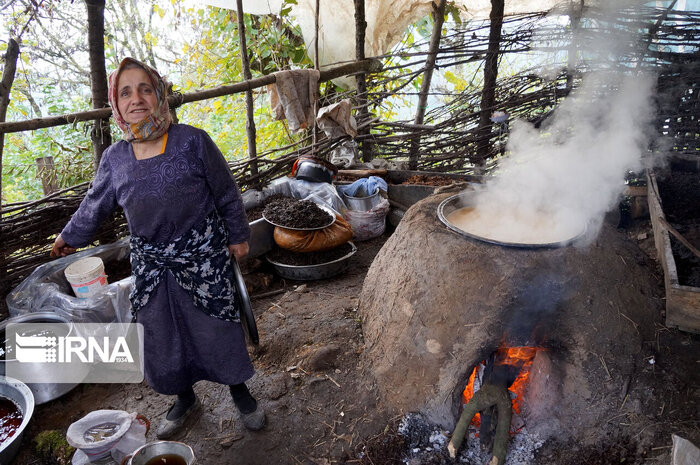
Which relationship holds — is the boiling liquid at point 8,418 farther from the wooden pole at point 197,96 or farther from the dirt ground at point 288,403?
the wooden pole at point 197,96

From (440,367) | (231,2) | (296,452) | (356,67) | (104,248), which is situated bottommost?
(296,452)

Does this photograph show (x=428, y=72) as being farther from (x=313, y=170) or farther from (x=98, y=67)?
(x=98, y=67)

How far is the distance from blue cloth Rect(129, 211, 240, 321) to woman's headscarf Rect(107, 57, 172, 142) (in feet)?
1.59

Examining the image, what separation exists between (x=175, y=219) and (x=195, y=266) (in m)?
0.28

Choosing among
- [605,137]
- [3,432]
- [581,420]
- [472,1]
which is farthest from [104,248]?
[472,1]

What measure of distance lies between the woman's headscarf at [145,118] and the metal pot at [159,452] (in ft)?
4.76

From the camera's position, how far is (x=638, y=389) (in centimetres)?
232

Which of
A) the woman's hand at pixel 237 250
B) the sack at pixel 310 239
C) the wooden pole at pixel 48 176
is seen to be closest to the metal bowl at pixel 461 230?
the woman's hand at pixel 237 250

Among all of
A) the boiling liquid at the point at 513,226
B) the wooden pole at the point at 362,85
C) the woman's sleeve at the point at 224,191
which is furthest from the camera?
the wooden pole at the point at 362,85

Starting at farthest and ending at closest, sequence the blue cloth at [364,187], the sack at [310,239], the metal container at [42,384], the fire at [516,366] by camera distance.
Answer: the blue cloth at [364,187] → the sack at [310,239] → the metal container at [42,384] → the fire at [516,366]

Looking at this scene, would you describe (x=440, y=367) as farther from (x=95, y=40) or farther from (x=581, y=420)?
(x=95, y=40)

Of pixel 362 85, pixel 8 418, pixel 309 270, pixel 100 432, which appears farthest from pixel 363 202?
pixel 8 418

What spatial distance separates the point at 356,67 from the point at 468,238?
386 centimetres

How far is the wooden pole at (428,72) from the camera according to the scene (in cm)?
560
